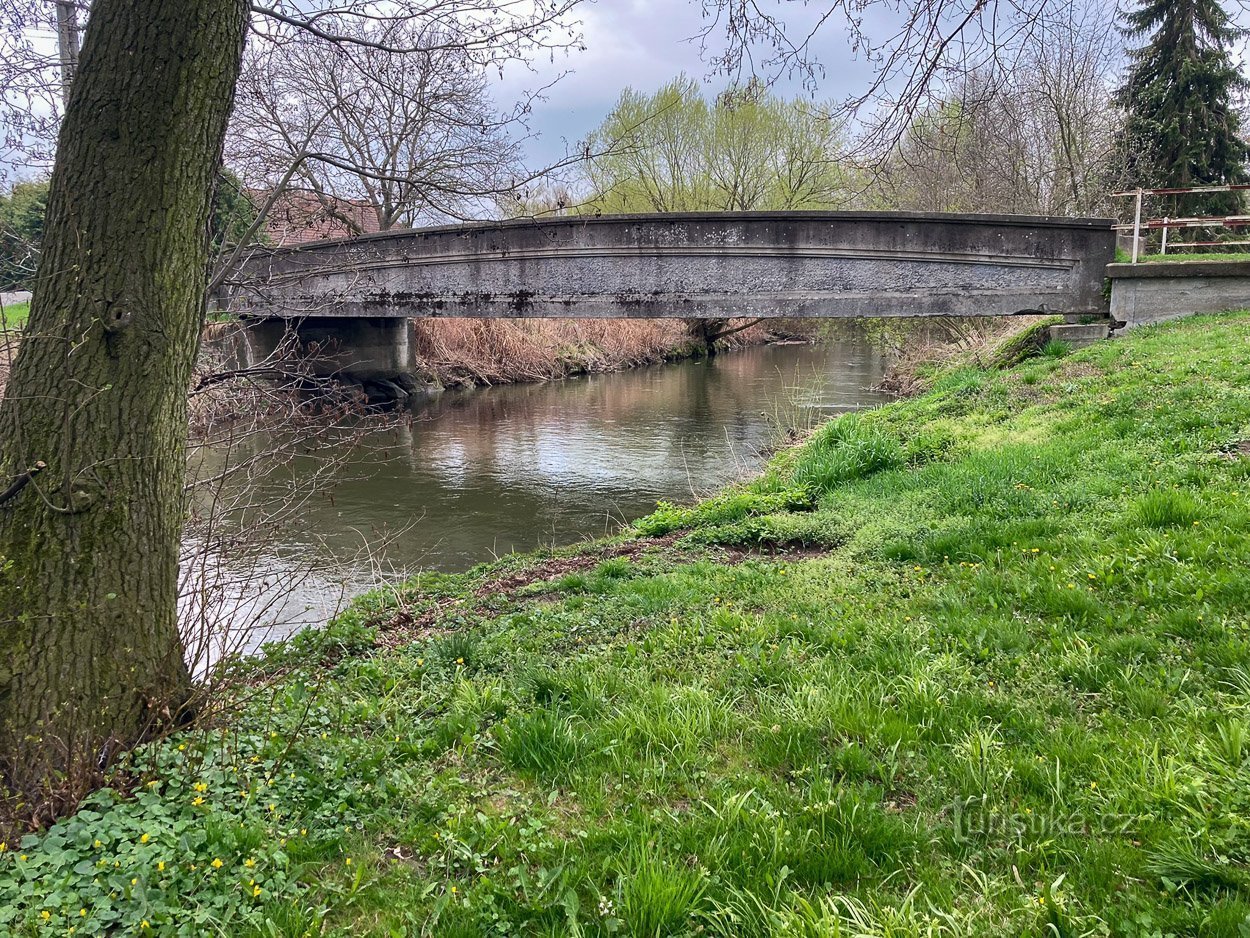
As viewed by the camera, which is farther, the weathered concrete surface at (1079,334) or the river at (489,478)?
the weathered concrete surface at (1079,334)

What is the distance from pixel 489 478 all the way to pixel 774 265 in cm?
→ 590

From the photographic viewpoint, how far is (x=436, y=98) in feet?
18.7

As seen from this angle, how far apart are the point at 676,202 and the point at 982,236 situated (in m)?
20.9

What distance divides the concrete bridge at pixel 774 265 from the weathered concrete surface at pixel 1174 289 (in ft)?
0.96

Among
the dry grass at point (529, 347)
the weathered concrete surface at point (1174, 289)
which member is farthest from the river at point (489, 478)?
the weathered concrete surface at point (1174, 289)

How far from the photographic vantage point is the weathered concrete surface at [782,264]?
37.2ft

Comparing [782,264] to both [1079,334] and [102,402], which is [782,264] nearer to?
[1079,334]

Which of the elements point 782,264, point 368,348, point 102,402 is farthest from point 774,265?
point 368,348

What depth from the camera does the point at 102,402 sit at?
2.95m

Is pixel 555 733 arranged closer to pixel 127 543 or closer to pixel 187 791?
pixel 187 791

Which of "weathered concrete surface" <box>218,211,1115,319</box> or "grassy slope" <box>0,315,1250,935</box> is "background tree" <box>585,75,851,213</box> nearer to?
"weathered concrete surface" <box>218,211,1115,319</box>

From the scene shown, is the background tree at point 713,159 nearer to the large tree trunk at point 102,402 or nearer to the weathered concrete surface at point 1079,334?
the weathered concrete surface at point 1079,334

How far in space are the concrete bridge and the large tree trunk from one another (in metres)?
7.75

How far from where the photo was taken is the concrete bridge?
37.2ft
